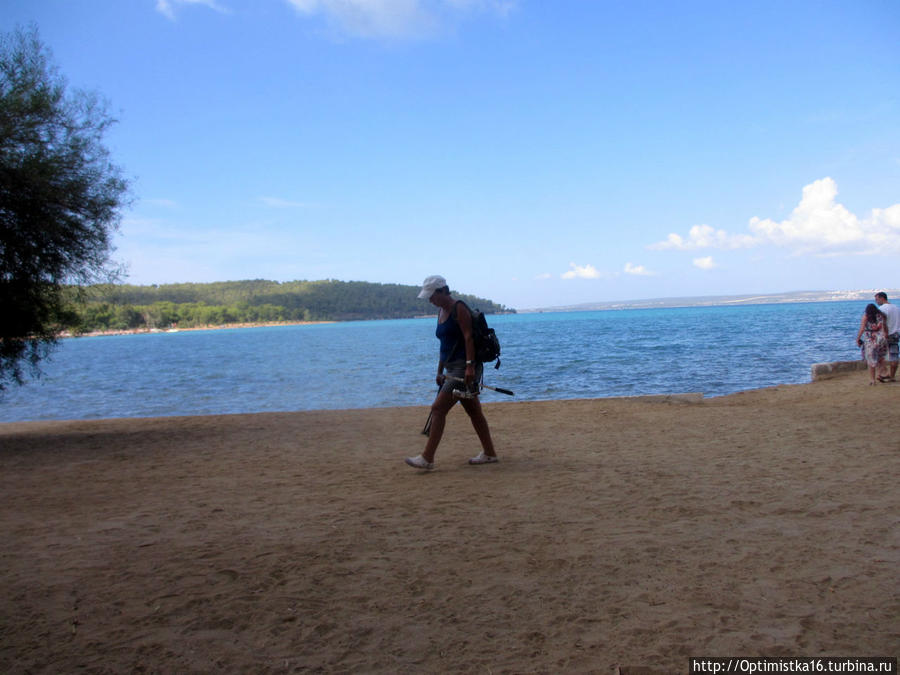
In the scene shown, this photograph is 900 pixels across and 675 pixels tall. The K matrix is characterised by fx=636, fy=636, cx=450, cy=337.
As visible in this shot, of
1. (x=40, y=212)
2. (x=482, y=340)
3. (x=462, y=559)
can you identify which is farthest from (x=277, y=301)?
(x=462, y=559)

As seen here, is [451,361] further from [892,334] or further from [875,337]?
[892,334]

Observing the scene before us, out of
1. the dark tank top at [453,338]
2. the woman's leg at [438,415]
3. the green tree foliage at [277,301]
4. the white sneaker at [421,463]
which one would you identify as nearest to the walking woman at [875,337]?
the dark tank top at [453,338]

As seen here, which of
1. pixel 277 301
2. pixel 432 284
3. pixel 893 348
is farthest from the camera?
pixel 277 301

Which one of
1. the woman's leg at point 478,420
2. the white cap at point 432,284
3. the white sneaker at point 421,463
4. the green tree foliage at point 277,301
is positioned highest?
the green tree foliage at point 277,301

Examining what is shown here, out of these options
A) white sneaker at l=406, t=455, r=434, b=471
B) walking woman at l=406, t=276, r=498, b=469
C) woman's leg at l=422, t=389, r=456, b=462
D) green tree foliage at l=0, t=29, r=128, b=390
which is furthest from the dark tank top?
green tree foliage at l=0, t=29, r=128, b=390

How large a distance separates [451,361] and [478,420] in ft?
2.64

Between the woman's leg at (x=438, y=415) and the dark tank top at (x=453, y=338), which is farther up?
the dark tank top at (x=453, y=338)

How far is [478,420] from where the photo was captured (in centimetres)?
709

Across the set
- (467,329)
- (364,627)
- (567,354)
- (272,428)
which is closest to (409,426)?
(272,428)

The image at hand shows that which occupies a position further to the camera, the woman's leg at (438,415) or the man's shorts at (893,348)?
the man's shorts at (893,348)

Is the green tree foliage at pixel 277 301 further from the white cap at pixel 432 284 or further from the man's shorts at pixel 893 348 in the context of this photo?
the white cap at pixel 432 284

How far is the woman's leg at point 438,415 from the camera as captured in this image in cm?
668

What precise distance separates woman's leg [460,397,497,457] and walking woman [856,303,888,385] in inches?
393

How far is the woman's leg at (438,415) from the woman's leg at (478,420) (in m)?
0.17
